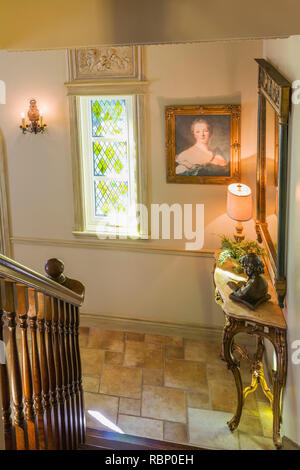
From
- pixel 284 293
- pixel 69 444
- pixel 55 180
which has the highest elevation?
pixel 55 180

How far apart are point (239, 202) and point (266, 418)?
6.17 ft

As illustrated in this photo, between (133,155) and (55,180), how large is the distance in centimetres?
96

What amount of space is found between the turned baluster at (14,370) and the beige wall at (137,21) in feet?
2.98

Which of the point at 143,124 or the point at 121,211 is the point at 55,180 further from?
the point at 143,124

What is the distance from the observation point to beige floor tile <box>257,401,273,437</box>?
3.67 m

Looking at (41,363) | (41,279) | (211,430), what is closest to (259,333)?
(211,430)

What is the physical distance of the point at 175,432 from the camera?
12.3 feet

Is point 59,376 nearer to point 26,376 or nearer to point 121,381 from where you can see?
point 26,376

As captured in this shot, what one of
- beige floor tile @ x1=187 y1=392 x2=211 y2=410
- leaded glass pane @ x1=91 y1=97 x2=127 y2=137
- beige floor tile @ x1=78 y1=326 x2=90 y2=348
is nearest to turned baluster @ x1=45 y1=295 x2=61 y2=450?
beige floor tile @ x1=187 y1=392 x2=211 y2=410

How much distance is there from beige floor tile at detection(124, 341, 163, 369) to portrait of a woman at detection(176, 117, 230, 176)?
1.93 meters

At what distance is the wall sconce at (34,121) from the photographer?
490cm

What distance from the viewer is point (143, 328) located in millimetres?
5285

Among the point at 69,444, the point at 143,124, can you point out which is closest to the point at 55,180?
the point at 143,124
